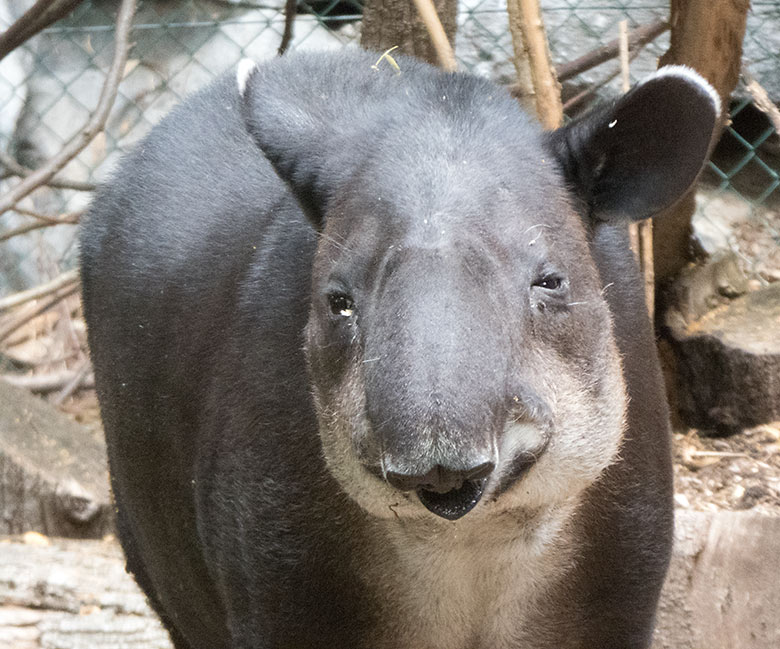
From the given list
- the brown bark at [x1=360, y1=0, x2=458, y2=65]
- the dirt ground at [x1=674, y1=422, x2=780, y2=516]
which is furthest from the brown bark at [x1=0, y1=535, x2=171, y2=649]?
the brown bark at [x1=360, y1=0, x2=458, y2=65]

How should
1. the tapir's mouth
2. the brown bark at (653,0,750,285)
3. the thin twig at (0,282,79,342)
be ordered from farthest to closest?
1. the thin twig at (0,282,79,342)
2. the brown bark at (653,0,750,285)
3. the tapir's mouth

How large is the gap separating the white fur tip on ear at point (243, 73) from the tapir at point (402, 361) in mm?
16

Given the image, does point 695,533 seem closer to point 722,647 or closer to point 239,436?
point 722,647

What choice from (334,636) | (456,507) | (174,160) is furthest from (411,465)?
(174,160)

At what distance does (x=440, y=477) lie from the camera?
2.13m

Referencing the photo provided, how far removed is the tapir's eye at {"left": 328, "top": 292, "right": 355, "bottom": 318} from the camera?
253 centimetres

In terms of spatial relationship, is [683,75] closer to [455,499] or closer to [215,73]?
[455,499]

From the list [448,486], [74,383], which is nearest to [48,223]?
[74,383]

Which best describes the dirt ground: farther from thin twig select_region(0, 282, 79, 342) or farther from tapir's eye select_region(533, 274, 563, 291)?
thin twig select_region(0, 282, 79, 342)

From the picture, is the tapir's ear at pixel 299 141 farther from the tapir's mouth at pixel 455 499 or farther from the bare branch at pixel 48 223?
the bare branch at pixel 48 223

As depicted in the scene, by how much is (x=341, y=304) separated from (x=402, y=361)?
0.42m

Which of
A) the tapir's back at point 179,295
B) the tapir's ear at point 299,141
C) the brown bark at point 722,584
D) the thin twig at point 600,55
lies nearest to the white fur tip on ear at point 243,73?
the tapir's ear at point 299,141

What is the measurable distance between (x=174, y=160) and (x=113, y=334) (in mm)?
604

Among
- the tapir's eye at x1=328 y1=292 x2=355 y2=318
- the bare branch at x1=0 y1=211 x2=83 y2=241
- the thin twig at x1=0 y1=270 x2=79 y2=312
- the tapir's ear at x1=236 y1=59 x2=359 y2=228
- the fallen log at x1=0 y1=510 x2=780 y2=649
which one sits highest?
the tapir's ear at x1=236 y1=59 x2=359 y2=228
